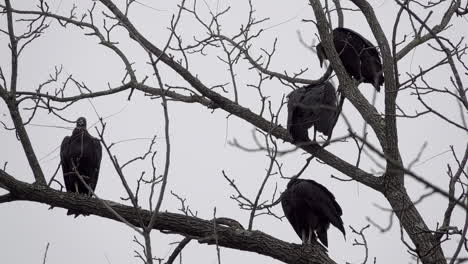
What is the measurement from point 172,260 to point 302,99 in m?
1.32

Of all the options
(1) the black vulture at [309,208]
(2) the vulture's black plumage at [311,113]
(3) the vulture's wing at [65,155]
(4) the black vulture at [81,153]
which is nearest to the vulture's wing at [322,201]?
(1) the black vulture at [309,208]

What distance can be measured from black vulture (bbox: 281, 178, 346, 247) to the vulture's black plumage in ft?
1.23

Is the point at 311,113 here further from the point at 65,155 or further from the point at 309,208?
the point at 65,155

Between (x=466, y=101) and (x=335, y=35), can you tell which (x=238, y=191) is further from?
(x=335, y=35)

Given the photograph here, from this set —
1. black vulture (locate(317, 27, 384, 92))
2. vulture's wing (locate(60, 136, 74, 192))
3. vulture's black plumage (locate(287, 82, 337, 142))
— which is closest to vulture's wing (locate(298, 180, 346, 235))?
vulture's black plumage (locate(287, 82, 337, 142))

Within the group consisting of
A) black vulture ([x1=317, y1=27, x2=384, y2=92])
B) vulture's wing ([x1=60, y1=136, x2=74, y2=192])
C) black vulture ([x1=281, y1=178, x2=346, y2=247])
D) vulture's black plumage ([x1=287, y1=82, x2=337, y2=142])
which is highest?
black vulture ([x1=317, y1=27, x2=384, y2=92])

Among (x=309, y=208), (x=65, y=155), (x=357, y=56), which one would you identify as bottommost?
(x=309, y=208)

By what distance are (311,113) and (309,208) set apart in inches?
24.2

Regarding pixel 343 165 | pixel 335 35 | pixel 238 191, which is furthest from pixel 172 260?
pixel 335 35

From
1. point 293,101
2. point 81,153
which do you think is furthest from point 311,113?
point 81,153

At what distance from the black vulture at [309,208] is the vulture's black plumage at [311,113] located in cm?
38

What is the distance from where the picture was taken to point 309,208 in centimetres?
389

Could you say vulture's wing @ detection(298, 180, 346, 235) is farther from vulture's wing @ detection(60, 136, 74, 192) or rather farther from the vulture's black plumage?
vulture's wing @ detection(60, 136, 74, 192)

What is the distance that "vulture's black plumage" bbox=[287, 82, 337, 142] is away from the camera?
3.67m
